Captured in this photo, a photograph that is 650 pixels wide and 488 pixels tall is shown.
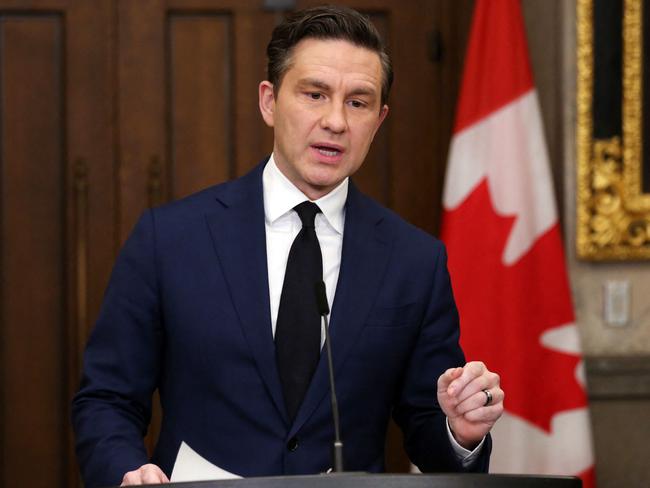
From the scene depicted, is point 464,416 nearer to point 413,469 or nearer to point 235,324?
point 235,324

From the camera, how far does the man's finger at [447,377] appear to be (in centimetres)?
158

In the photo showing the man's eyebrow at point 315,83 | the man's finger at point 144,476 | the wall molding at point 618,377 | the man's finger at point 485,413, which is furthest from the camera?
the wall molding at point 618,377

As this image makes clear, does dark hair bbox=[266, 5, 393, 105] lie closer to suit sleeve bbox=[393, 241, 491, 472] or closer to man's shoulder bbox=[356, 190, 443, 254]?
man's shoulder bbox=[356, 190, 443, 254]

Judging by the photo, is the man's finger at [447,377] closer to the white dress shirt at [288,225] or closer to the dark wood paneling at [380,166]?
the white dress shirt at [288,225]

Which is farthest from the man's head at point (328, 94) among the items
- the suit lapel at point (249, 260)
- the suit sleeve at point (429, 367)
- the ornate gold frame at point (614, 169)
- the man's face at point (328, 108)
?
the ornate gold frame at point (614, 169)

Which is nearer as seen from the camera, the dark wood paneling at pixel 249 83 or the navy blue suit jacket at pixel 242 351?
the navy blue suit jacket at pixel 242 351

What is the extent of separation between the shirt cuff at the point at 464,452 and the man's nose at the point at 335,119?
0.50 meters

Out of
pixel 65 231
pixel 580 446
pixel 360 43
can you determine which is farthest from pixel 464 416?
pixel 65 231

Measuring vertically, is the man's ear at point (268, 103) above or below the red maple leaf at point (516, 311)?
above

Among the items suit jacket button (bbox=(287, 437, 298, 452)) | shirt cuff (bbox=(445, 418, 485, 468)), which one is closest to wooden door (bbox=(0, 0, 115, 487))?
suit jacket button (bbox=(287, 437, 298, 452))

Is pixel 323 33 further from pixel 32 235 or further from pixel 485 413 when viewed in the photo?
pixel 32 235

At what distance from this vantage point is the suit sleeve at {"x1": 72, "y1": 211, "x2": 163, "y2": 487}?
1821mm

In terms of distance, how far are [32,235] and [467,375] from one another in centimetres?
216

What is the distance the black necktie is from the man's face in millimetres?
148
